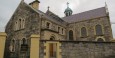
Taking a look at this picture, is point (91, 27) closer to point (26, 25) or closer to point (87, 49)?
point (26, 25)

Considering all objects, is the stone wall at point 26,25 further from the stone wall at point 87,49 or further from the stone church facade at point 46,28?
the stone wall at point 87,49

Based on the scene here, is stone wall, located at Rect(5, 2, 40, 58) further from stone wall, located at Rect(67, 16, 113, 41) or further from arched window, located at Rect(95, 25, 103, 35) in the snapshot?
arched window, located at Rect(95, 25, 103, 35)

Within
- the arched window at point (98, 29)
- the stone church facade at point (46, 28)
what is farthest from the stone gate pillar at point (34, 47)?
the arched window at point (98, 29)

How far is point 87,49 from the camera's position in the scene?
387 inches

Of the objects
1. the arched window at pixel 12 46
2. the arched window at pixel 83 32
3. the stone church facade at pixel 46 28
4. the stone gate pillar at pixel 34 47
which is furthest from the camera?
the arched window at pixel 83 32

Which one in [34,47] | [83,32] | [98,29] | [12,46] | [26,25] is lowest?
[12,46]

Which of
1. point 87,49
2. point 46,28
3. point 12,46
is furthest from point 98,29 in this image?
Result: point 87,49

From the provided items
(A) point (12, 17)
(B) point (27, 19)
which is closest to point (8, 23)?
(A) point (12, 17)

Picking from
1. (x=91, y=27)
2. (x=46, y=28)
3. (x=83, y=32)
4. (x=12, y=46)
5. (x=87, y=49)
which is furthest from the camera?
(x=83, y=32)

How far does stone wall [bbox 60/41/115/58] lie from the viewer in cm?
962

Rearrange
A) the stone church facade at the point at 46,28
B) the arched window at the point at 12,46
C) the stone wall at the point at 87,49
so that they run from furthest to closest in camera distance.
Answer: the arched window at the point at 12,46, the stone church facade at the point at 46,28, the stone wall at the point at 87,49

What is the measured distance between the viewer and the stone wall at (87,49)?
9.62m

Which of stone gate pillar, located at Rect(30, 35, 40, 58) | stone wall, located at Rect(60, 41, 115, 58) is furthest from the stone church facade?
stone gate pillar, located at Rect(30, 35, 40, 58)

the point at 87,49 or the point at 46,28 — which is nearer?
the point at 87,49
